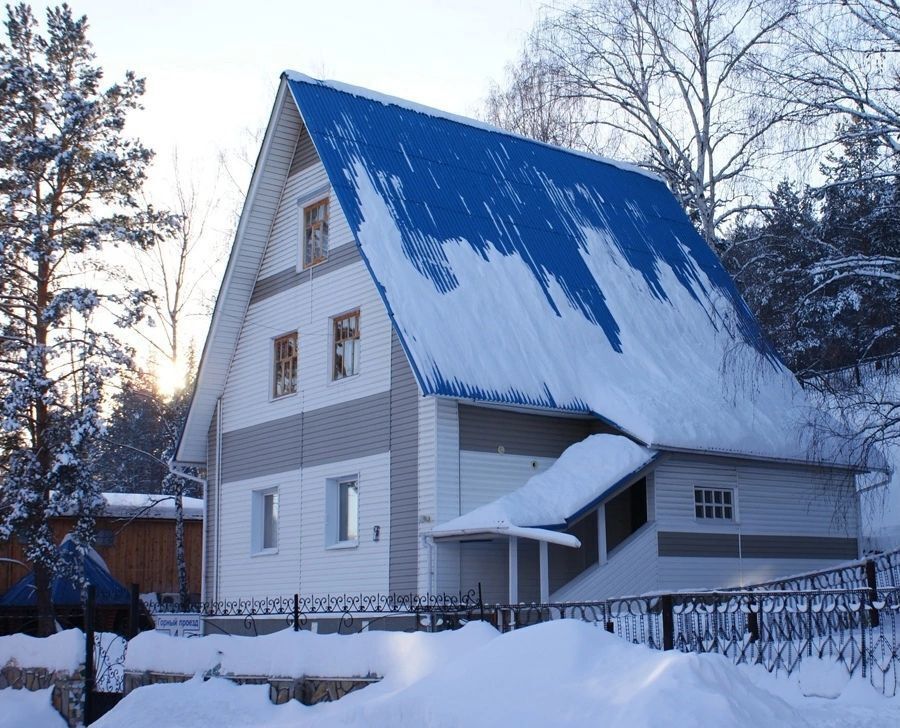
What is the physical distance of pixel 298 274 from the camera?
886 inches

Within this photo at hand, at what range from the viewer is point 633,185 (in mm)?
28297

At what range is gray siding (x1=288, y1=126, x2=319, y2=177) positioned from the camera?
22.6m

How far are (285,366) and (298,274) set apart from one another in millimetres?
1894

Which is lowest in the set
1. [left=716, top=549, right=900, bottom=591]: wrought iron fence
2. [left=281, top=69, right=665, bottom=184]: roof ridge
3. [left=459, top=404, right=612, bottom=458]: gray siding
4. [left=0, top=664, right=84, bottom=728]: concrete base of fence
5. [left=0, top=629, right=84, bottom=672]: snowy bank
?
[left=0, top=664, right=84, bottom=728]: concrete base of fence

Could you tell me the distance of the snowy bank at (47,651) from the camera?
15.8 metres

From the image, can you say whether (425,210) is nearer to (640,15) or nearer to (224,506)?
(224,506)

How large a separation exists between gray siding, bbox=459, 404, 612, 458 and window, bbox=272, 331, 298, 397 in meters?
4.83

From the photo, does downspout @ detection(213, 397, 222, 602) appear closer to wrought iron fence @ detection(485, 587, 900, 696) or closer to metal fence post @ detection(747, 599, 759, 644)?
wrought iron fence @ detection(485, 587, 900, 696)

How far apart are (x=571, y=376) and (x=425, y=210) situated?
13.8ft

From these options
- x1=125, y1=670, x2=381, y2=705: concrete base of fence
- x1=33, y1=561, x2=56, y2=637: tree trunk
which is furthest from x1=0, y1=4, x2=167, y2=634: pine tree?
x1=125, y1=670, x2=381, y2=705: concrete base of fence

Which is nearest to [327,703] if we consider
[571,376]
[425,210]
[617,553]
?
[617,553]

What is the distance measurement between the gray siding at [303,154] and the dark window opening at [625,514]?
895 centimetres

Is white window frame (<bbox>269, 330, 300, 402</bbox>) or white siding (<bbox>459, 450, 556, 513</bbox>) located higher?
white window frame (<bbox>269, 330, 300, 402</bbox>)

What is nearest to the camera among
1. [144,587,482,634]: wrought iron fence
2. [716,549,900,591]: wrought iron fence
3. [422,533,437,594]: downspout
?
[144,587,482,634]: wrought iron fence
